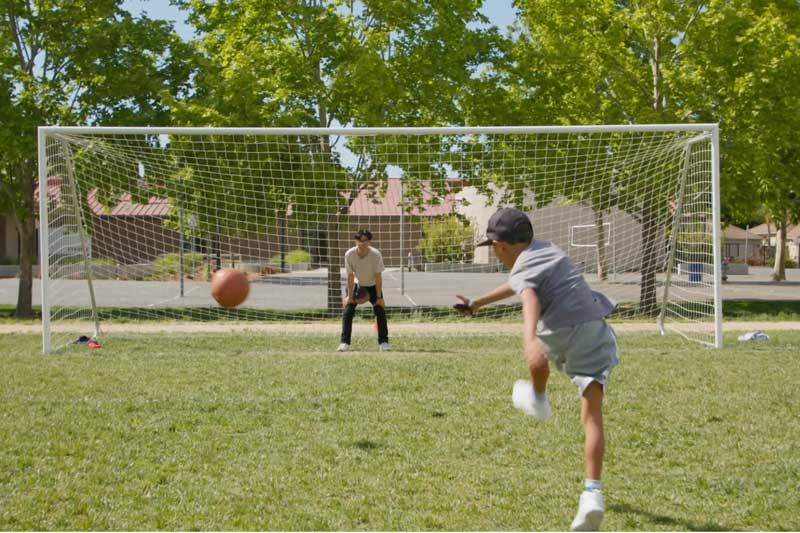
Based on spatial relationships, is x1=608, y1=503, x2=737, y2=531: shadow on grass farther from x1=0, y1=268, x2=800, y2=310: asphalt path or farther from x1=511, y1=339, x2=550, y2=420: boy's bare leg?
x1=0, y1=268, x2=800, y2=310: asphalt path

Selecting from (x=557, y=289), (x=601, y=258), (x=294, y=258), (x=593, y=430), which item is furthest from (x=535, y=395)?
(x=601, y=258)

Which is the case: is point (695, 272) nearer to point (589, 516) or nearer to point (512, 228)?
point (512, 228)

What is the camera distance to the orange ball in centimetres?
1122

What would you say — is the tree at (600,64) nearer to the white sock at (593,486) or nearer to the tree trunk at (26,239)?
the tree trunk at (26,239)

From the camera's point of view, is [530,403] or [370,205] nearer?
[530,403]

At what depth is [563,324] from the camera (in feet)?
14.6

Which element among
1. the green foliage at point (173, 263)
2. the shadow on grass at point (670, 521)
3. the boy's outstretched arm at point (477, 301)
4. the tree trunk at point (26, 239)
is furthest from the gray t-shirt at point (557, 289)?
the tree trunk at point (26, 239)

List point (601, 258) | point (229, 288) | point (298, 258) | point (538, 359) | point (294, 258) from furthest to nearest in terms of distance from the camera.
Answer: point (601, 258)
point (294, 258)
point (298, 258)
point (229, 288)
point (538, 359)

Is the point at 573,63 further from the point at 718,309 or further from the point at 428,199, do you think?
the point at 718,309

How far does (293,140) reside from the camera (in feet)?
56.7

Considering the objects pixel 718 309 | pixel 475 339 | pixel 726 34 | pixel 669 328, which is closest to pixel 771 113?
pixel 726 34

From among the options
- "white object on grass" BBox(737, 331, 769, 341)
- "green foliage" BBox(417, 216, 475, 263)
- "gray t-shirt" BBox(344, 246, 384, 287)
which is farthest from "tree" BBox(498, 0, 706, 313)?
"gray t-shirt" BBox(344, 246, 384, 287)

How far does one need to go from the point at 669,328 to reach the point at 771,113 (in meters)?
6.61

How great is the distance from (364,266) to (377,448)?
616cm
